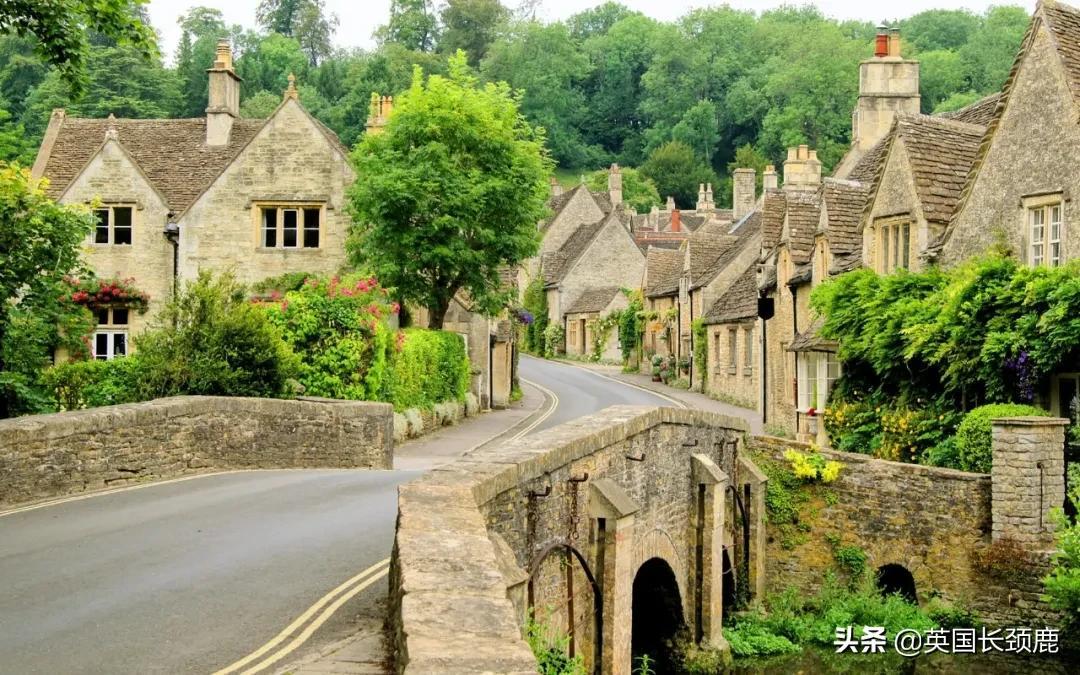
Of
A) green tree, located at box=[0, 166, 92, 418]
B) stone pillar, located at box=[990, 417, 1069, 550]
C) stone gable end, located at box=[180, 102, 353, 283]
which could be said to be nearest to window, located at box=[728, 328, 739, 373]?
stone gable end, located at box=[180, 102, 353, 283]

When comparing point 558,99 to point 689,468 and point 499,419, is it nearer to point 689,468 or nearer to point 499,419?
point 499,419

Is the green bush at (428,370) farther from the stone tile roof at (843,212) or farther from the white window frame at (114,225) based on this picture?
the stone tile roof at (843,212)

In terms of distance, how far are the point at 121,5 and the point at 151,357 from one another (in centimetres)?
1054

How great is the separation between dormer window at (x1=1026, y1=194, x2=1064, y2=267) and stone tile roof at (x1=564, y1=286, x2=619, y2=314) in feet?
149

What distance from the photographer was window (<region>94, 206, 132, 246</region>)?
3881 cm

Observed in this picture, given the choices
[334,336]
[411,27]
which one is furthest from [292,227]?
[411,27]

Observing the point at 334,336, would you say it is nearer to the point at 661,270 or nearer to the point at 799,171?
the point at 799,171

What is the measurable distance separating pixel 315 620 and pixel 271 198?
94.5 feet

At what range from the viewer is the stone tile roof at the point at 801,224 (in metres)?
36.2


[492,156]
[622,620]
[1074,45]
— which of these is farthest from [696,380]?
[622,620]

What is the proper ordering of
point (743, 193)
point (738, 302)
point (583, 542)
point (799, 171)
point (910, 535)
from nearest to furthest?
point (583, 542), point (910, 535), point (799, 171), point (738, 302), point (743, 193)

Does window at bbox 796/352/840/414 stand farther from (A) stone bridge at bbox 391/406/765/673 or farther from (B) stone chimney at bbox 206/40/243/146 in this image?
(B) stone chimney at bbox 206/40/243/146

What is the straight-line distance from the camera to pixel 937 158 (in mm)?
28547

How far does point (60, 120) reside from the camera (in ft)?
141
